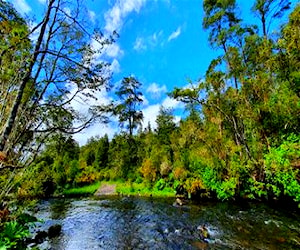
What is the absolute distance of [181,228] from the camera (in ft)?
43.9

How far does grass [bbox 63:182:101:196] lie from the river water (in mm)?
16412

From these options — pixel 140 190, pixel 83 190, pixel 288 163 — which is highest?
pixel 83 190

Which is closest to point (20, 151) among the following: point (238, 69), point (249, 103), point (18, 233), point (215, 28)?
point (18, 233)

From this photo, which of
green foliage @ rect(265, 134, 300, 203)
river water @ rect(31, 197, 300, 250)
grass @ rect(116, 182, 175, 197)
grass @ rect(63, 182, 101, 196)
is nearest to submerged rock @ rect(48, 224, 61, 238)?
river water @ rect(31, 197, 300, 250)

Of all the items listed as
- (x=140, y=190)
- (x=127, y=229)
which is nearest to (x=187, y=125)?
(x=140, y=190)

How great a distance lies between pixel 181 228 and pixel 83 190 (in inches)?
1025

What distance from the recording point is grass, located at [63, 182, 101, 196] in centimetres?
3536

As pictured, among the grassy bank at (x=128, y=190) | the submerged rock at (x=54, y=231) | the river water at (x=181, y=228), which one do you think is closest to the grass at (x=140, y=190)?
the grassy bank at (x=128, y=190)

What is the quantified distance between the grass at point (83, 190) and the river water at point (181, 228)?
16412 mm

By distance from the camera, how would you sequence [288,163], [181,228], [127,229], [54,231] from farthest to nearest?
[127,229]
[54,231]
[181,228]
[288,163]

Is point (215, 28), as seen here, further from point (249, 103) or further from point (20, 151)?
point (20, 151)

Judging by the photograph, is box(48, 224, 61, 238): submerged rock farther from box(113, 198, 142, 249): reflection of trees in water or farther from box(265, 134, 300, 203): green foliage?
box(265, 134, 300, 203): green foliage

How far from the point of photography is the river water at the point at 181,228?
10.8 metres

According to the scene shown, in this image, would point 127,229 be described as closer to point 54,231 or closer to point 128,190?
point 54,231
